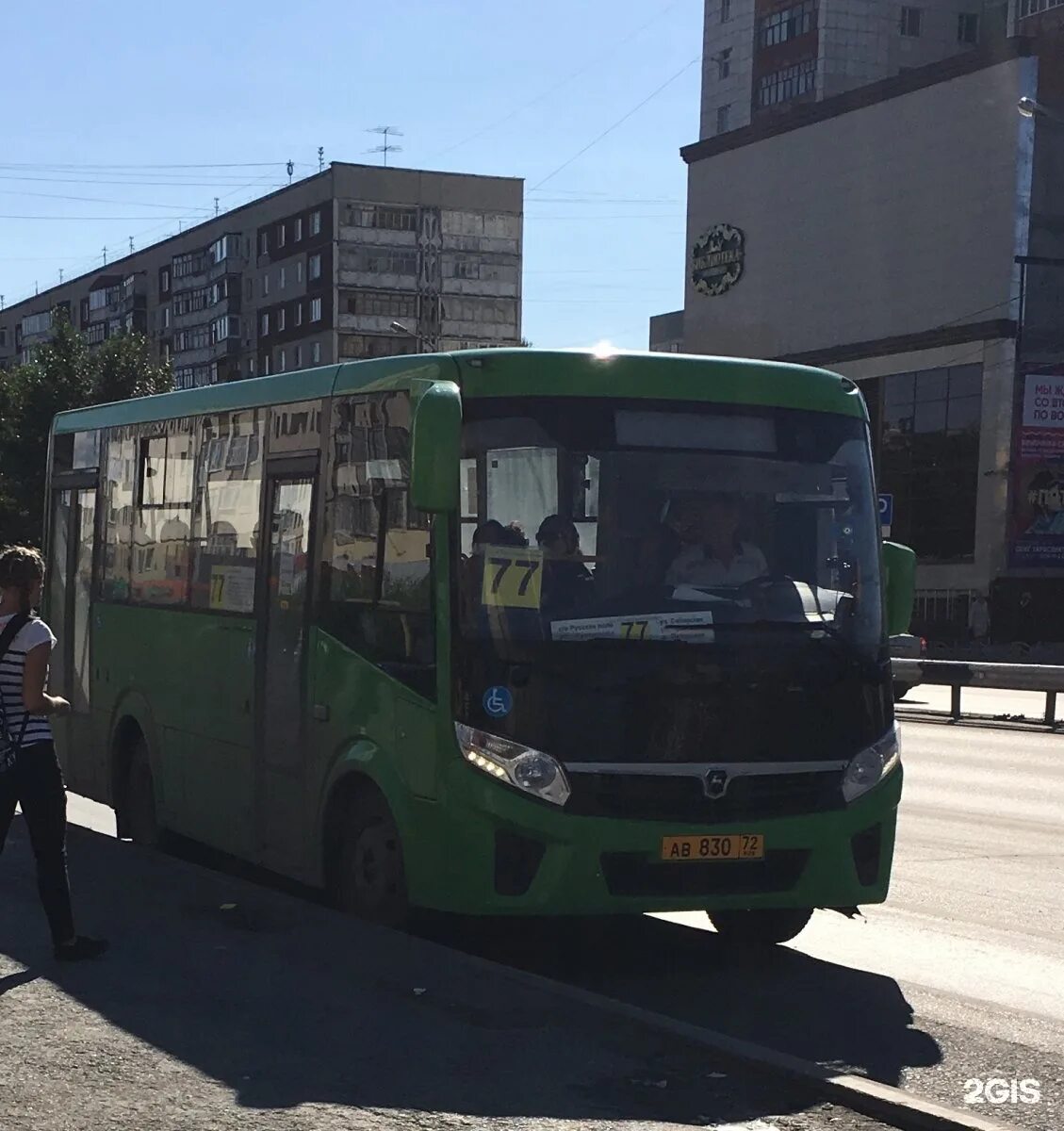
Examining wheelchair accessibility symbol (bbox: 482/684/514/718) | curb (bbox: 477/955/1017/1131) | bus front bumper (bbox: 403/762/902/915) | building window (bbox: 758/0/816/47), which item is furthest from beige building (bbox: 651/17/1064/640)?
curb (bbox: 477/955/1017/1131)

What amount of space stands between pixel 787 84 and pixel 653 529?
82347 millimetres

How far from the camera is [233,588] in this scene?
10.5 metres

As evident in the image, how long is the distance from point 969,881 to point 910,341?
55.4 metres

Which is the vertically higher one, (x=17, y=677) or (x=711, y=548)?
(x=711, y=548)

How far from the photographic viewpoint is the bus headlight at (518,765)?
7992 mm

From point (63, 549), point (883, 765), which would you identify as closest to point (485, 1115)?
point (883, 765)

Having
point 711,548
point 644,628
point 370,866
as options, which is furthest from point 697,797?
point 370,866

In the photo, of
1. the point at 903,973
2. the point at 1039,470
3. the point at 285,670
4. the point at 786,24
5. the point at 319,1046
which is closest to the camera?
the point at 319,1046

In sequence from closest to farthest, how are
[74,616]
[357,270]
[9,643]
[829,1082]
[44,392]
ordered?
[829,1082], [9,643], [74,616], [44,392], [357,270]

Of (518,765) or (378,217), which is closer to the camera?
(518,765)

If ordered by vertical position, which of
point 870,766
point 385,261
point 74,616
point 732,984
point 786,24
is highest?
point 786,24

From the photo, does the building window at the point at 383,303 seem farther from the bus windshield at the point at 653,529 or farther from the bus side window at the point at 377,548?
the bus windshield at the point at 653,529

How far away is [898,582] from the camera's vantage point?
9172 mm

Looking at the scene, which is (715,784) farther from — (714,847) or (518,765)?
(518,765)
